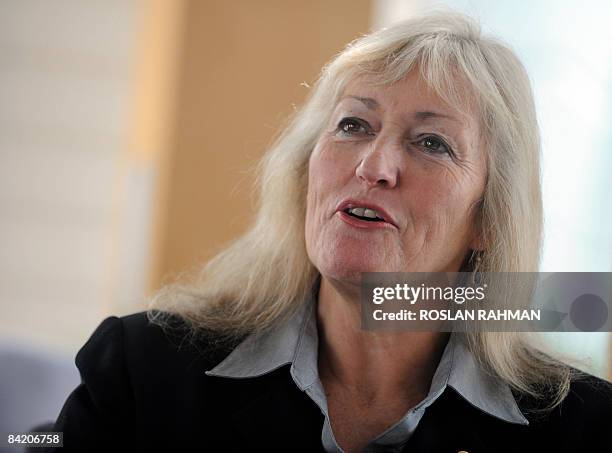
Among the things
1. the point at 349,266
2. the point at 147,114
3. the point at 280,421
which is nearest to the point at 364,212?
the point at 349,266

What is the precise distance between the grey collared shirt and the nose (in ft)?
1.17

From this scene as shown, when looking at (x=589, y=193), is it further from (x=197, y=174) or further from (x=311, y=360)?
(x=197, y=174)

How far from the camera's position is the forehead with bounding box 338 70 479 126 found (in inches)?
64.9

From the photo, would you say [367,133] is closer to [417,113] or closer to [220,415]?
[417,113]

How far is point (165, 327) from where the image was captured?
1.74m

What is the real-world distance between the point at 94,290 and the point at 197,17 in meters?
1.61

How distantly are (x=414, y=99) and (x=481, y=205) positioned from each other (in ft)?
0.90

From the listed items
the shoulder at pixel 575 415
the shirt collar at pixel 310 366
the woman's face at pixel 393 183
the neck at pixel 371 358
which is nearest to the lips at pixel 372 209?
the woman's face at pixel 393 183

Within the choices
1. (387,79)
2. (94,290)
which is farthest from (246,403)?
(94,290)

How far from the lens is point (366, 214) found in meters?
1.60

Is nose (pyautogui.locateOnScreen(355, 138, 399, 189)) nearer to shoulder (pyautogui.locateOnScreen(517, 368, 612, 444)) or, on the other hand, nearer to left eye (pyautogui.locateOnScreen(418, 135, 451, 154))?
left eye (pyautogui.locateOnScreen(418, 135, 451, 154))

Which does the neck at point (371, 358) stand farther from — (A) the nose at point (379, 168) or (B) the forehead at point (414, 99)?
(B) the forehead at point (414, 99)

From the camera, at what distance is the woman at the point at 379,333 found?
1594 millimetres

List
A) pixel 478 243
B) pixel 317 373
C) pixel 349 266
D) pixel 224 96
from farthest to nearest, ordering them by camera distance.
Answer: pixel 224 96 < pixel 478 243 < pixel 317 373 < pixel 349 266
